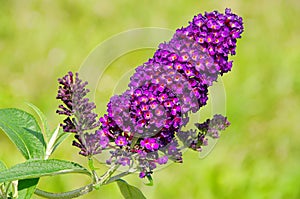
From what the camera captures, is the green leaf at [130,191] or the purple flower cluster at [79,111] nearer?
the purple flower cluster at [79,111]

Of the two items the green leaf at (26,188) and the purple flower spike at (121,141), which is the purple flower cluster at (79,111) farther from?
the green leaf at (26,188)

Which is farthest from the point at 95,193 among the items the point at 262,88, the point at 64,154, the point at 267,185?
the point at 262,88

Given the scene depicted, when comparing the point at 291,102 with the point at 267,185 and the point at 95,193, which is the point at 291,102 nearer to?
the point at 267,185

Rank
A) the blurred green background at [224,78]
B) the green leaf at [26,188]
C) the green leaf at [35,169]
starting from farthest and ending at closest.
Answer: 1. the blurred green background at [224,78]
2. the green leaf at [26,188]
3. the green leaf at [35,169]

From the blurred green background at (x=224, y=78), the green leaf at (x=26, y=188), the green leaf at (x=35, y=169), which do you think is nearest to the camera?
the green leaf at (x=35, y=169)

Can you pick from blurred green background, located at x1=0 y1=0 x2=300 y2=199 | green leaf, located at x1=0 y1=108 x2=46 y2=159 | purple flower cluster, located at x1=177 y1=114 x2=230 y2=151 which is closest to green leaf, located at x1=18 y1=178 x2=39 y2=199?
green leaf, located at x1=0 y1=108 x2=46 y2=159

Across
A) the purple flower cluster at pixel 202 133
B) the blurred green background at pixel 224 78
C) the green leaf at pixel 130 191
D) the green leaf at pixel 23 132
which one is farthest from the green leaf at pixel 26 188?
the blurred green background at pixel 224 78

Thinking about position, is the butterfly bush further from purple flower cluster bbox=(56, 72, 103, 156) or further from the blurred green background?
the blurred green background
